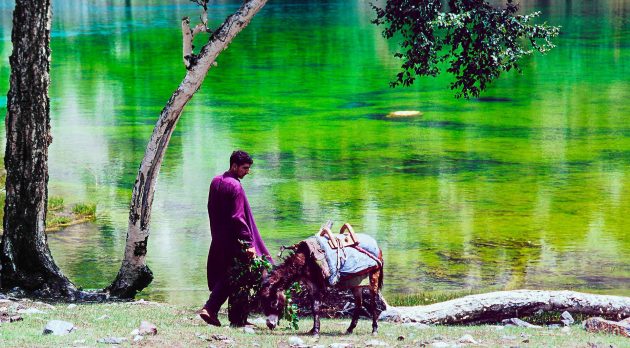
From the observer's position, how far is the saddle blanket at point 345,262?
853cm

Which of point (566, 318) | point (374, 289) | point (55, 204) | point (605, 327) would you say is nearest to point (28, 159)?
point (374, 289)

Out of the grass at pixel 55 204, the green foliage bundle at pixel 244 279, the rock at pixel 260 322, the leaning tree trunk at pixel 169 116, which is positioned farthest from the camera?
the grass at pixel 55 204

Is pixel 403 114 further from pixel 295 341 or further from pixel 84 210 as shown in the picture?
pixel 295 341

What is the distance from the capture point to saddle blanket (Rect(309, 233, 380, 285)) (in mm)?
8531

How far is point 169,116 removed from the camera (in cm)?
1094

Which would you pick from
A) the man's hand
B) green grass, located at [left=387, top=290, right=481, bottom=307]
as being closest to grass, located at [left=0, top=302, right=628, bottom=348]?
the man's hand

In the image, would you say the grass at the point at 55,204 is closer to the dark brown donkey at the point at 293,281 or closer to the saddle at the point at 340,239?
the dark brown donkey at the point at 293,281

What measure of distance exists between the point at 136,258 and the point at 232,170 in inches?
109

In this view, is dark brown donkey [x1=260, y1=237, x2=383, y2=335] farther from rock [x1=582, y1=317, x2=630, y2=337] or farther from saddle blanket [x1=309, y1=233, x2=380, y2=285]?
rock [x1=582, y1=317, x2=630, y2=337]

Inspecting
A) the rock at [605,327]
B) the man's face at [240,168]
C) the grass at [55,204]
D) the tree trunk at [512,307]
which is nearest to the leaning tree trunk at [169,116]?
the man's face at [240,168]

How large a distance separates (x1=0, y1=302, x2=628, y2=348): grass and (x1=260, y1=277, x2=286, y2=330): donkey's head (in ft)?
0.34

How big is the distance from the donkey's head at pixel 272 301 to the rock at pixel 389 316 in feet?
6.63

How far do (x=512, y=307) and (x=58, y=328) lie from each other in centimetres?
451

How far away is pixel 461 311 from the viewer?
1076cm
